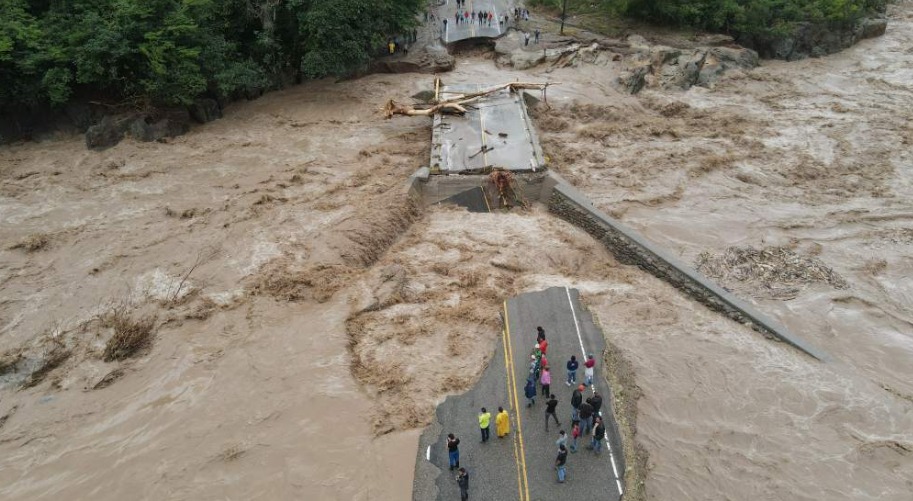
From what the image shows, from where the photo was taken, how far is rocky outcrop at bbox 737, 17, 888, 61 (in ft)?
132

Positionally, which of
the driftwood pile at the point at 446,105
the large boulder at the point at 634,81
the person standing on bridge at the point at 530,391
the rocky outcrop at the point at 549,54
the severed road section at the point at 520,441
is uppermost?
the rocky outcrop at the point at 549,54

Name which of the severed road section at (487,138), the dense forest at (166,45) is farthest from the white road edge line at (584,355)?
the dense forest at (166,45)

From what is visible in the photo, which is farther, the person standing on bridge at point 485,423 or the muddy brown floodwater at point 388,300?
the muddy brown floodwater at point 388,300

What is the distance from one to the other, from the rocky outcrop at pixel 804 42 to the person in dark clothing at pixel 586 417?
126ft

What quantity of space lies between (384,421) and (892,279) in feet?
53.4

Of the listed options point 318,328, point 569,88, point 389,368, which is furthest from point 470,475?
point 569,88

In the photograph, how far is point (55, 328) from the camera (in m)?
15.6

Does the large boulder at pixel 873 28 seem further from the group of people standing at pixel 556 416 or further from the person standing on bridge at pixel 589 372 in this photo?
the group of people standing at pixel 556 416

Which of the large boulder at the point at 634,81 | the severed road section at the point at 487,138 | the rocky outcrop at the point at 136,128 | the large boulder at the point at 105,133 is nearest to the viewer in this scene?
the severed road section at the point at 487,138

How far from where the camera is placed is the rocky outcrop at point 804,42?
132 ft

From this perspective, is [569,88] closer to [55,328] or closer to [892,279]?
[892,279]

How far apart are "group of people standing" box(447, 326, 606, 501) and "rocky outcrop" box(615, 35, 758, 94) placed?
24.5m

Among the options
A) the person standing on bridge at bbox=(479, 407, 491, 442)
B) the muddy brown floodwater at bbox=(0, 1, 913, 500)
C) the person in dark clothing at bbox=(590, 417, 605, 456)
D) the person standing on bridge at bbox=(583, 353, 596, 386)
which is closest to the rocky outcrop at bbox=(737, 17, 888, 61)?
the muddy brown floodwater at bbox=(0, 1, 913, 500)

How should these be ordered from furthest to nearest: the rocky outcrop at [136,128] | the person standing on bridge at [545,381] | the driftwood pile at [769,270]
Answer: the rocky outcrop at [136,128]
the driftwood pile at [769,270]
the person standing on bridge at [545,381]
